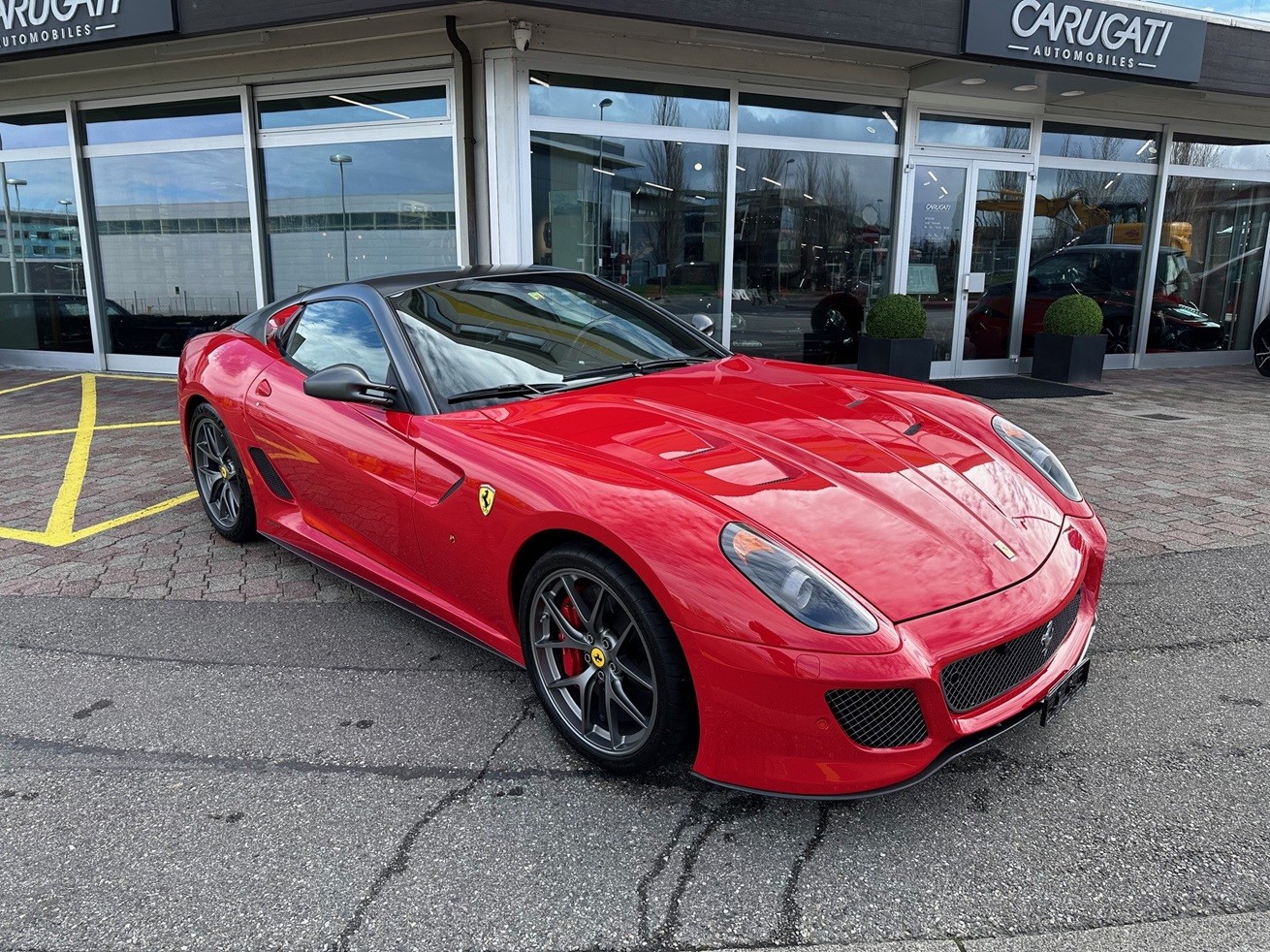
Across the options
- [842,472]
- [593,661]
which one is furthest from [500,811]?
[842,472]

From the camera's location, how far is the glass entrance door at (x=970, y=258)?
9.98 metres

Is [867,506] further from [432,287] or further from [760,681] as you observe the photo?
[432,287]

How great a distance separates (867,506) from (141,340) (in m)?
10.6

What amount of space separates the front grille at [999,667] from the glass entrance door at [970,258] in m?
8.38

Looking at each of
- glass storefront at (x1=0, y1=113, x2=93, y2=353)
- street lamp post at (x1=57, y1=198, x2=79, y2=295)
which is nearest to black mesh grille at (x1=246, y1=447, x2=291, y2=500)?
glass storefront at (x1=0, y1=113, x2=93, y2=353)

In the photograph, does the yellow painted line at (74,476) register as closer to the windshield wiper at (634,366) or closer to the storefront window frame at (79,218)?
the storefront window frame at (79,218)

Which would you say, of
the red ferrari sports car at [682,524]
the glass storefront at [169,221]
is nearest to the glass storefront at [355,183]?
the glass storefront at [169,221]

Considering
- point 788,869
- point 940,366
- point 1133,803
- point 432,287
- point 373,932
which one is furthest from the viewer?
point 940,366

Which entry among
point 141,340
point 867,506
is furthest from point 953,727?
point 141,340

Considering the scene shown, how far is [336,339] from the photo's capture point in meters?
3.66

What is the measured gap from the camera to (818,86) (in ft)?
29.7

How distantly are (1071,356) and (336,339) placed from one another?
29.3 ft

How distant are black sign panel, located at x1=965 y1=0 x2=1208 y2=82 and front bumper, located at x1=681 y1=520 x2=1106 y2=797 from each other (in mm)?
7562

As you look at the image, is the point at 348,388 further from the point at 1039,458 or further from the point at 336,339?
the point at 1039,458
